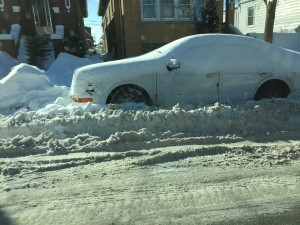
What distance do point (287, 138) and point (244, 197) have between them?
7.43 feet

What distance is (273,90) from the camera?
679 centimetres

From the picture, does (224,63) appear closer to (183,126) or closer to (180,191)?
(183,126)

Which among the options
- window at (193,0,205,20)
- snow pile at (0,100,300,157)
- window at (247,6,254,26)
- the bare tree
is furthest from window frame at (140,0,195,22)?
window at (247,6,254,26)

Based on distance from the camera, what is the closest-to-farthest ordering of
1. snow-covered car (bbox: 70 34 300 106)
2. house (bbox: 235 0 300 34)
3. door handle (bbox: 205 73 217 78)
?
1. snow-covered car (bbox: 70 34 300 106)
2. door handle (bbox: 205 73 217 78)
3. house (bbox: 235 0 300 34)

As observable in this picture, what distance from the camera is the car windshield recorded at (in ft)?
11.1

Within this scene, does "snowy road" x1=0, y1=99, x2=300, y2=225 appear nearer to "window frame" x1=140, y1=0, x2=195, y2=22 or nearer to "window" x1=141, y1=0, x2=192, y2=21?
"window frame" x1=140, y1=0, x2=195, y2=22

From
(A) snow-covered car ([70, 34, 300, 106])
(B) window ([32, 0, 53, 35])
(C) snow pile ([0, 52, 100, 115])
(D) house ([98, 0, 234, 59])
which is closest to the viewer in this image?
(A) snow-covered car ([70, 34, 300, 106])

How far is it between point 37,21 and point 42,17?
0.43m

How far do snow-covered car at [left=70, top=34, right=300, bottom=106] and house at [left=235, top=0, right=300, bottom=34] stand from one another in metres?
16.2

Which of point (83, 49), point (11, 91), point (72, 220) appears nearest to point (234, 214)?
point (72, 220)

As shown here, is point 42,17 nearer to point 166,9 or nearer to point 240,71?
point 166,9

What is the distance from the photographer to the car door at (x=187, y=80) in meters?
6.35

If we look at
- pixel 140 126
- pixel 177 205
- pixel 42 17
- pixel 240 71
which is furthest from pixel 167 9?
pixel 177 205

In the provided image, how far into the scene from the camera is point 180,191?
3.68 meters
